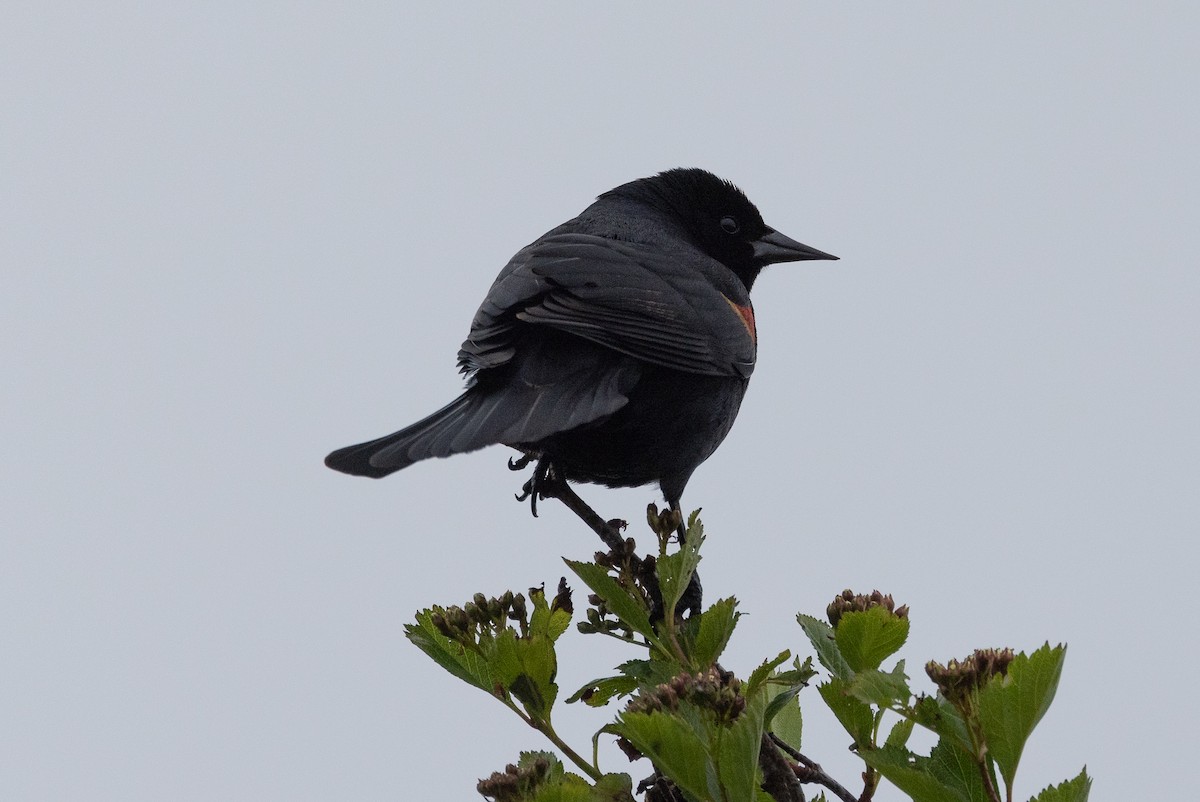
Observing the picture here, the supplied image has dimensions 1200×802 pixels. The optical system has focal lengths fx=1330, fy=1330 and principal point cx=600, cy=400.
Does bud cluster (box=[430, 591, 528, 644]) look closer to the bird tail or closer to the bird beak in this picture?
the bird tail

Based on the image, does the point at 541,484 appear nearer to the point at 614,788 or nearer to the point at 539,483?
the point at 539,483

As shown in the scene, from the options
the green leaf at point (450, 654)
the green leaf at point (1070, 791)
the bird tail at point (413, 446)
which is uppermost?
the bird tail at point (413, 446)

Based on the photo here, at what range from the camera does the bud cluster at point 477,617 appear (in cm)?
252

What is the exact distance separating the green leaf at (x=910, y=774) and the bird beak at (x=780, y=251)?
4.13m

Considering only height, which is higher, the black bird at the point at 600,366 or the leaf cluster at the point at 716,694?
the black bird at the point at 600,366

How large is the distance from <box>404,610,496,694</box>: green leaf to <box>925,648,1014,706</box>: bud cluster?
2.84 feet

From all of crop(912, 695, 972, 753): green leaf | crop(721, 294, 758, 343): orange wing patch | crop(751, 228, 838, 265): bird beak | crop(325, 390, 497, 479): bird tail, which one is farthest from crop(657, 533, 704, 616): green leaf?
crop(751, 228, 838, 265): bird beak

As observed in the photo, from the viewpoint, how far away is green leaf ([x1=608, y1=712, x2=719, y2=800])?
6.54 ft

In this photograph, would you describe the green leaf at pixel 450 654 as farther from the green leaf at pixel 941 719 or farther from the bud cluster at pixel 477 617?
the green leaf at pixel 941 719

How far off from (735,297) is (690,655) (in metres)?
2.90

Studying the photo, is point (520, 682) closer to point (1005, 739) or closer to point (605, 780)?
point (605, 780)

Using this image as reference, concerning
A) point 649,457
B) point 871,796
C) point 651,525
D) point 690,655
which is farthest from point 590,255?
point 871,796

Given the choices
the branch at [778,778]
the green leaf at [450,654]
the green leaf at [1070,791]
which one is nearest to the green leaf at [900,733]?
the branch at [778,778]

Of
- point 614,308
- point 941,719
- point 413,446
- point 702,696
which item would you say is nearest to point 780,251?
point 614,308
